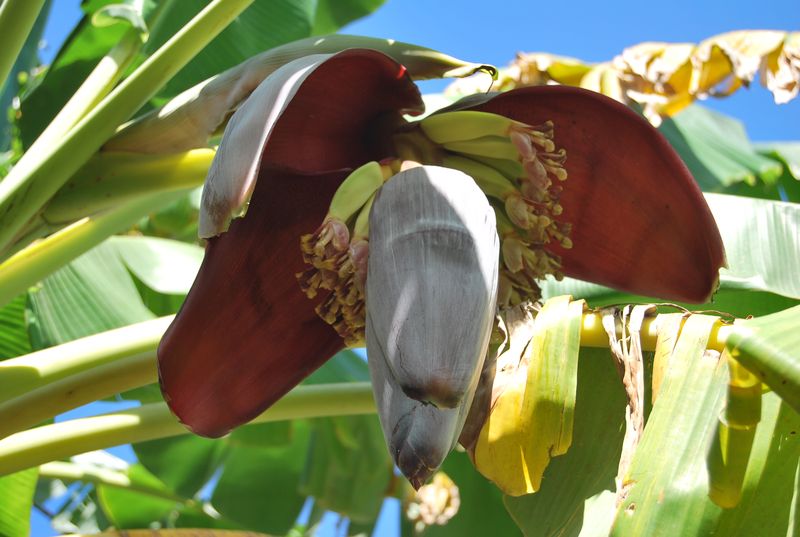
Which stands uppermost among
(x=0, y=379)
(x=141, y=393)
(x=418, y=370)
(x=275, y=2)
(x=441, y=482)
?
(x=275, y=2)

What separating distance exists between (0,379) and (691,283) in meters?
0.63

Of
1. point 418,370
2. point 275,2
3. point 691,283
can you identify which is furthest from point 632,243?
point 275,2

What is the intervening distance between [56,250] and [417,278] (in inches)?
22.6

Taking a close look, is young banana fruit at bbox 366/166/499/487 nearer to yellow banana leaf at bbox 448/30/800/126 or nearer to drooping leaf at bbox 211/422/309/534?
yellow banana leaf at bbox 448/30/800/126

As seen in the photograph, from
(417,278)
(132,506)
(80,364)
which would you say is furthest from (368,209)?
(132,506)

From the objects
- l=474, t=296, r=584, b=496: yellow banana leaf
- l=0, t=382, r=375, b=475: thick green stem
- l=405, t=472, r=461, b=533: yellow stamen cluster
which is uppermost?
l=474, t=296, r=584, b=496: yellow banana leaf

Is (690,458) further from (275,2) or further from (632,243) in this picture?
(275,2)

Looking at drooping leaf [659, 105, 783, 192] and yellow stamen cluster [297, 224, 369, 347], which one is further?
drooping leaf [659, 105, 783, 192]

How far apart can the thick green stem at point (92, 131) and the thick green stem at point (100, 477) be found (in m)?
0.96

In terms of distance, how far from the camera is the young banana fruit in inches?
19.9

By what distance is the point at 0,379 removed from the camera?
88 cm

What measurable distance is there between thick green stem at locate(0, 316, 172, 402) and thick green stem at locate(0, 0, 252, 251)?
4.5 inches

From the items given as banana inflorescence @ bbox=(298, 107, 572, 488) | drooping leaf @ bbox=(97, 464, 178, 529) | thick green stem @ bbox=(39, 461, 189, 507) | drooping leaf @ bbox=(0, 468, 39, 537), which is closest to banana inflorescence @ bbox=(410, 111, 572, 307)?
banana inflorescence @ bbox=(298, 107, 572, 488)

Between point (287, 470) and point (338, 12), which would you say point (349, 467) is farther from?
point (338, 12)
